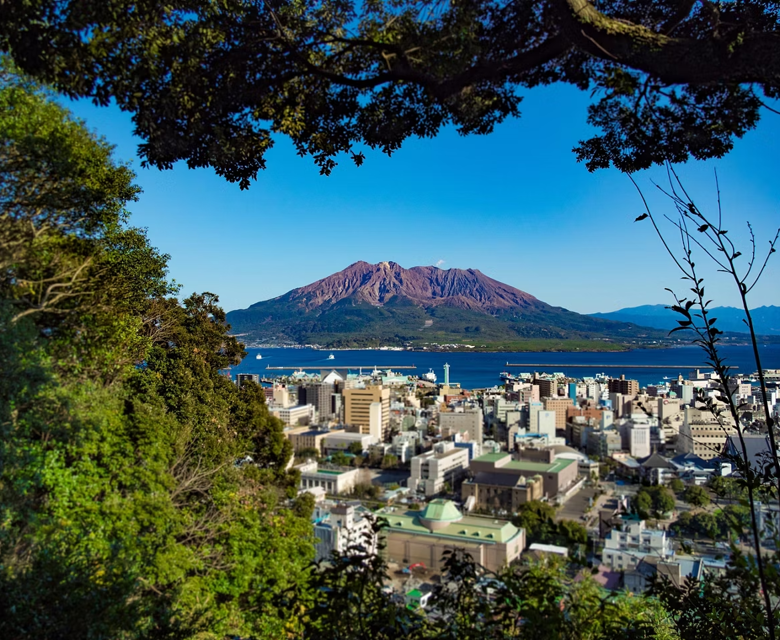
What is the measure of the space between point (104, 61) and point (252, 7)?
39 cm

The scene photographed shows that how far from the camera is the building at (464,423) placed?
80.5 ft

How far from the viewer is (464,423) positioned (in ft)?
81.8

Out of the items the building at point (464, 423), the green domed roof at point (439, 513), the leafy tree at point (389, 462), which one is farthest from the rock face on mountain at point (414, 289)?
the green domed roof at point (439, 513)

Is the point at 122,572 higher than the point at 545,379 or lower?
higher

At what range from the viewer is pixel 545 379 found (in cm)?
3706

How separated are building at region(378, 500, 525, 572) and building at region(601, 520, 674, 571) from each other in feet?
4.91

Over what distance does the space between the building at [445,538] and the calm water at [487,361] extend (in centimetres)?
3054

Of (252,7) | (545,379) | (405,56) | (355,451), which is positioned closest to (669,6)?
(405,56)

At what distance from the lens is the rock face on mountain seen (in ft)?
334

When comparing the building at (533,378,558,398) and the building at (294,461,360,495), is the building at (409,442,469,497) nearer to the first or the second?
the building at (294,461,360,495)

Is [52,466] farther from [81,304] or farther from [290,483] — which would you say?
[290,483]

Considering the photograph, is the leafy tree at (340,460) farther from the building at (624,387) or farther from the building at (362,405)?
the building at (624,387)

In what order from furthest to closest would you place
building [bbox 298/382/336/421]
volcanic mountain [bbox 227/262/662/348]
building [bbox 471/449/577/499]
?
volcanic mountain [bbox 227/262/662/348], building [bbox 298/382/336/421], building [bbox 471/449/577/499]

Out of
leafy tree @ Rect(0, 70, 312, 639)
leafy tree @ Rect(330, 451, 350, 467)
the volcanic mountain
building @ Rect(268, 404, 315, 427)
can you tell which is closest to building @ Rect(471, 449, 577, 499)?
leafy tree @ Rect(330, 451, 350, 467)
